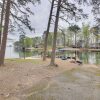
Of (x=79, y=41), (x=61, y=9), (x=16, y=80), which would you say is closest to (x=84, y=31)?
(x=79, y=41)

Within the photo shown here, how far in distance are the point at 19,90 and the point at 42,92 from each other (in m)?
1.03

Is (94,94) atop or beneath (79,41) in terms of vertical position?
beneath

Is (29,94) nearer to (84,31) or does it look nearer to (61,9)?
(61,9)

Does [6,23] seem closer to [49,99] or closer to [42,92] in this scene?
[42,92]

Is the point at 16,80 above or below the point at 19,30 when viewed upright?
below

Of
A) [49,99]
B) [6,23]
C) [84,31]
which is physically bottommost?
[49,99]

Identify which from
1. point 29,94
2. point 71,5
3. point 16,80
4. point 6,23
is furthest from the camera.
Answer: point 71,5

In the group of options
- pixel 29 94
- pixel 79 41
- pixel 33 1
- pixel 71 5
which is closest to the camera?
pixel 29 94

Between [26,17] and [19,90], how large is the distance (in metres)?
10.9

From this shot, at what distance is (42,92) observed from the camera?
1023 cm

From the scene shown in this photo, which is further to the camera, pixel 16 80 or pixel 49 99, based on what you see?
pixel 16 80

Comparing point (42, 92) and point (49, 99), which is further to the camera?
point (42, 92)

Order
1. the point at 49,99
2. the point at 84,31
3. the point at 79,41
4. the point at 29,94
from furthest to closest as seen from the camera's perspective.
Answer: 1. the point at 79,41
2. the point at 84,31
3. the point at 29,94
4. the point at 49,99

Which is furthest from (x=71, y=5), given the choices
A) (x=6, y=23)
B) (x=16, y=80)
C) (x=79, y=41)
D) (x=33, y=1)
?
(x=79, y=41)
